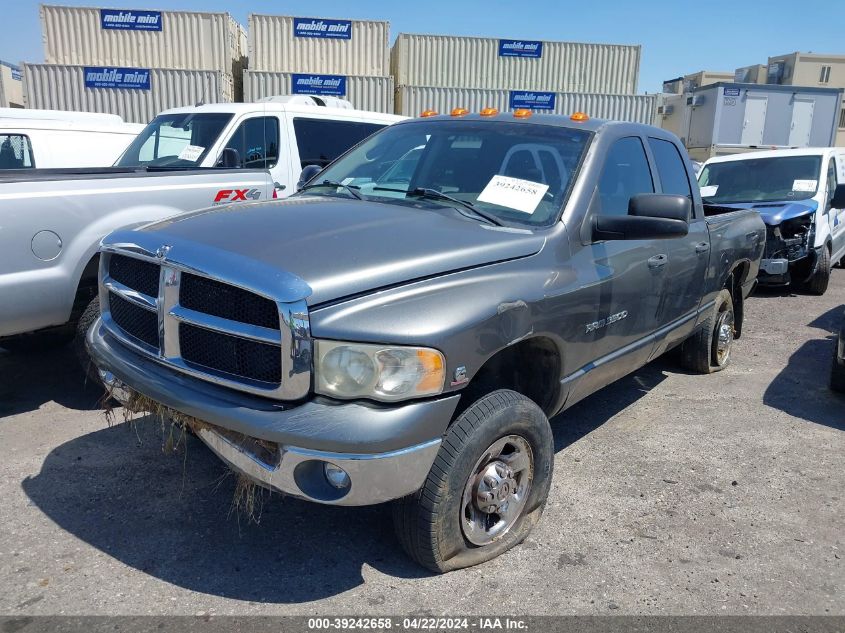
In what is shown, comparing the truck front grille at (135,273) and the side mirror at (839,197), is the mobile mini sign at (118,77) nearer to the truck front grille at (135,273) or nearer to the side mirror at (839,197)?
the side mirror at (839,197)

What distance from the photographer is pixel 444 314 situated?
2.38 m

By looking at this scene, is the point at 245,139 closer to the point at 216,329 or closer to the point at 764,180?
the point at 216,329

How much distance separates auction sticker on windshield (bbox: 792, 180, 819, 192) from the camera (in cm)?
Answer: 884

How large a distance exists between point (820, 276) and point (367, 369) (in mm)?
8577

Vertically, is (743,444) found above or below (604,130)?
below

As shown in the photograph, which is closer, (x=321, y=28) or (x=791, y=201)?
(x=791, y=201)

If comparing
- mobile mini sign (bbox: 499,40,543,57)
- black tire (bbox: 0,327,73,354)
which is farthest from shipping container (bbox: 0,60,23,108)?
black tire (bbox: 0,327,73,354)

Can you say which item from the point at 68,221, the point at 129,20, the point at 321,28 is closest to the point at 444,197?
the point at 68,221

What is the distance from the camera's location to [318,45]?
23031 mm

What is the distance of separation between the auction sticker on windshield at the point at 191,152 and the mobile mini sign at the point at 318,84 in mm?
14658

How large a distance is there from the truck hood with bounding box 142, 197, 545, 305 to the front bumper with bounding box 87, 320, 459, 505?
0.42m

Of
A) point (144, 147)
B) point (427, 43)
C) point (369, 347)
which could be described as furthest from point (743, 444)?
point (427, 43)

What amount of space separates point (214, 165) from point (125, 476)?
14.0 feet

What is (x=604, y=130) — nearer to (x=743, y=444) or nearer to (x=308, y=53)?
(x=743, y=444)
